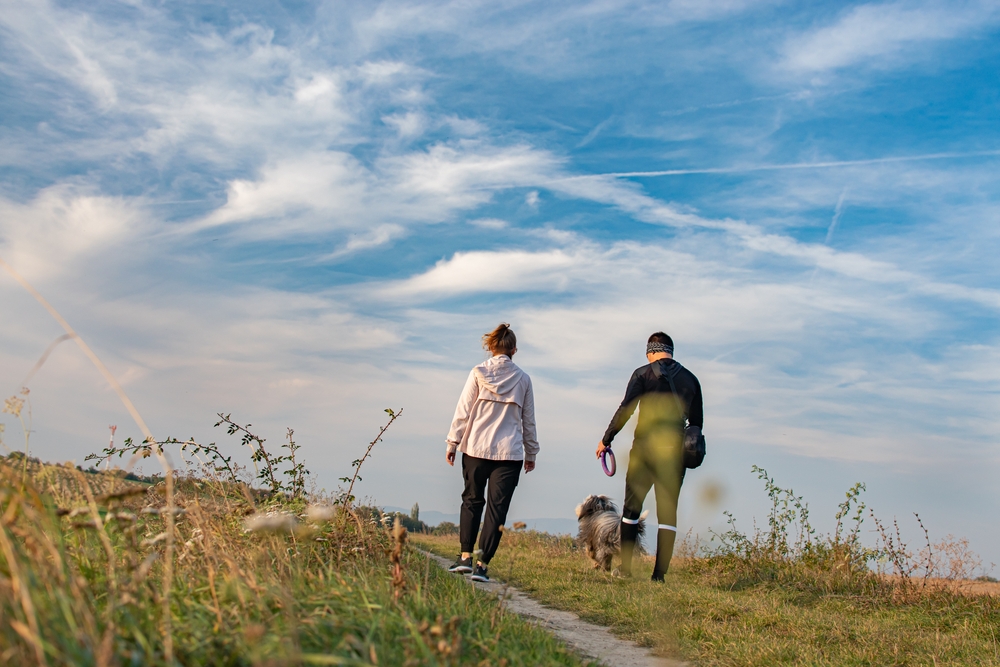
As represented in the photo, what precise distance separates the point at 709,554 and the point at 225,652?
27.2ft

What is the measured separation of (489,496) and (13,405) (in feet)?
15.1

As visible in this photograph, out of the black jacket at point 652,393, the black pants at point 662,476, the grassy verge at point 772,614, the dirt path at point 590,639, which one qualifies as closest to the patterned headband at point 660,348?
the black jacket at point 652,393

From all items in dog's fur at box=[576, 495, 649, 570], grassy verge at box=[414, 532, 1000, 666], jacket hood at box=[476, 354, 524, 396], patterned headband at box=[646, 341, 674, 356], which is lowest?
grassy verge at box=[414, 532, 1000, 666]

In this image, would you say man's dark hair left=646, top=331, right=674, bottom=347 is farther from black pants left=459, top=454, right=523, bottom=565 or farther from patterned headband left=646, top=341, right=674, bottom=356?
black pants left=459, top=454, right=523, bottom=565

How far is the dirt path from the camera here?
486cm

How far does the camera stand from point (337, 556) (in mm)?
5242

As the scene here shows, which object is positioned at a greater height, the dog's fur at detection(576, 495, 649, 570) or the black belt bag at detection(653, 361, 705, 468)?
the black belt bag at detection(653, 361, 705, 468)

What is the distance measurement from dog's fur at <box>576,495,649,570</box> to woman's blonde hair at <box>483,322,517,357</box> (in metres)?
2.83

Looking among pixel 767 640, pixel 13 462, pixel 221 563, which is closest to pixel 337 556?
pixel 221 563

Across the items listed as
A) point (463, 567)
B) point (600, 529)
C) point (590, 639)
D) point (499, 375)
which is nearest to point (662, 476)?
point (600, 529)

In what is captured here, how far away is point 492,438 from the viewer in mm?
7391

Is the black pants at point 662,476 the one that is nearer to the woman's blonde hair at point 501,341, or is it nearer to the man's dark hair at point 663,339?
the man's dark hair at point 663,339

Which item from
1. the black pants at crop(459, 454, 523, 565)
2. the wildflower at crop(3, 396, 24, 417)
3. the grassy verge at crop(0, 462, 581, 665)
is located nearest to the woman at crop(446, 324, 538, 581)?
the black pants at crop(459, 454, 523, 565)

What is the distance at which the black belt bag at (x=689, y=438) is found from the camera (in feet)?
26.8
